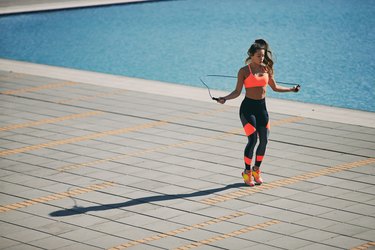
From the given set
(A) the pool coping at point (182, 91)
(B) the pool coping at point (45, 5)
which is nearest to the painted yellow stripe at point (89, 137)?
(A) the pool coping at point (182, 91)

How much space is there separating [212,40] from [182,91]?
9.77 m

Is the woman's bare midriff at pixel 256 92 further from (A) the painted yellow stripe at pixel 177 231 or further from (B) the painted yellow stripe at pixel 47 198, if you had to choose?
(B) the painted yellow stripe at pixel 47 198

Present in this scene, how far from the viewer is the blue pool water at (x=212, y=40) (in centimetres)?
2092

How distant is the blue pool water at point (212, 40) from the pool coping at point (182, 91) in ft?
9.11

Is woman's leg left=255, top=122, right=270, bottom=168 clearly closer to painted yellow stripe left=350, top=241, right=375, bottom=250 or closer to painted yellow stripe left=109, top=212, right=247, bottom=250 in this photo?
painted yellow stripe left=109, top=212, right=247, bottom=250

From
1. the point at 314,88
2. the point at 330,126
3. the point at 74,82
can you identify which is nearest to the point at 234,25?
the point at 314,88

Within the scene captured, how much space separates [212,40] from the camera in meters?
25.8

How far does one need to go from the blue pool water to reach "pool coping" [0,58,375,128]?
278cm

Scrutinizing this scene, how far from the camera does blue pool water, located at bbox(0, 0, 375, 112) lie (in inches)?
824

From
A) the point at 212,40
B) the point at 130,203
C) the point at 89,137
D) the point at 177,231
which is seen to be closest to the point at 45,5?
the point at 212,40

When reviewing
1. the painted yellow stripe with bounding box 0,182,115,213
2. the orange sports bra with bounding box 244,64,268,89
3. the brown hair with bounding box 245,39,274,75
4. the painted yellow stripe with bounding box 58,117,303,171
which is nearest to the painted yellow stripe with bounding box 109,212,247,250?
the orange sports bra with bounding box 244,64,268,89

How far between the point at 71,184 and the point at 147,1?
23.4 metres

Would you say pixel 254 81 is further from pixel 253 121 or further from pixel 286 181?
pixel 286 181

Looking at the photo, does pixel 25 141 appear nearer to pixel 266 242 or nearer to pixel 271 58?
pixel 271 58
